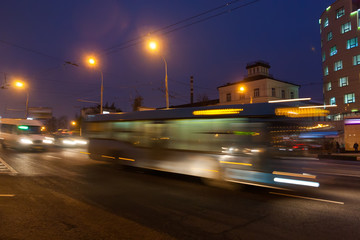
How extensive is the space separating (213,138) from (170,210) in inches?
116

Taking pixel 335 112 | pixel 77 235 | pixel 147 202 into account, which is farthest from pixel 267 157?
pixel 335 112

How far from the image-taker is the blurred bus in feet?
22.3

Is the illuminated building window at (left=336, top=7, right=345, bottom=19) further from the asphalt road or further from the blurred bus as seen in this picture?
the blurred bus

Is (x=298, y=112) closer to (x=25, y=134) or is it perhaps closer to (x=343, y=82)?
(x=25, y=134)

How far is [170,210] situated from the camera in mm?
Result: 5688

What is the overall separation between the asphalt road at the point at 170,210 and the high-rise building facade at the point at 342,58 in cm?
3145

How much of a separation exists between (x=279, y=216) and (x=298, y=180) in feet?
5.58

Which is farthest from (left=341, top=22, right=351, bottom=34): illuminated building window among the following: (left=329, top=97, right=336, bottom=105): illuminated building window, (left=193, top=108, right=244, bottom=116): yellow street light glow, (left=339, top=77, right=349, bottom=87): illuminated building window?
(left=193, top=108, right=244, bottom=116): yellow street light glow

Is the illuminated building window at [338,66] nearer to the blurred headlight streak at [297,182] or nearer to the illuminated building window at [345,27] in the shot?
the illuminated building window at [345,27]

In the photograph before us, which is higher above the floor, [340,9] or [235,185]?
[340,9]

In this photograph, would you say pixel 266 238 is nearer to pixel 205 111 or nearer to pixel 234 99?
pixel 205 111

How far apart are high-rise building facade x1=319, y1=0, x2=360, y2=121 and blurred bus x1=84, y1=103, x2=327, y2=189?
102 feet

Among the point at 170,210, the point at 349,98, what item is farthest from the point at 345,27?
the point at 170,210

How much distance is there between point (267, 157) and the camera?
6.77 meters
